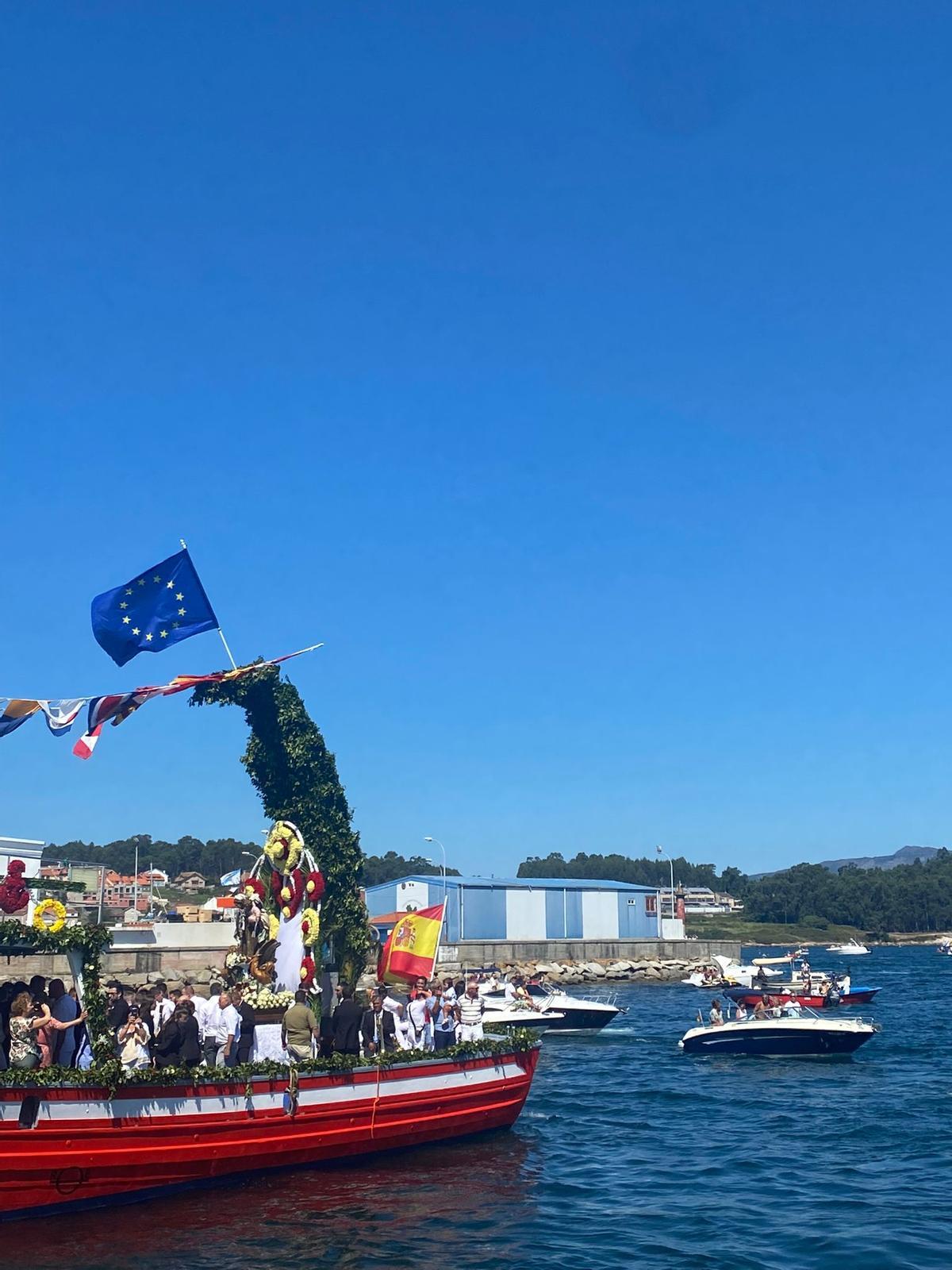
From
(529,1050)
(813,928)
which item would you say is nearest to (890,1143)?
(529,1050)

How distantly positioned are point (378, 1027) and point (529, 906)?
7262cm

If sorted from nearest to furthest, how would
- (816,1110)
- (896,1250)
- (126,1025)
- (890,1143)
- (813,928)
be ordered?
1. (896,1250)
2. (126,1025)
3. (890,1143)
4. (816,1110)
5. (813,928)

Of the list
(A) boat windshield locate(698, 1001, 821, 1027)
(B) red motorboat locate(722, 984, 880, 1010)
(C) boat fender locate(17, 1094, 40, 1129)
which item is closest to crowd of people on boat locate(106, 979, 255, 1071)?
(C) boat fender locate(17, 1094, 40, 1129)

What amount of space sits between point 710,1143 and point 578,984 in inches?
2169

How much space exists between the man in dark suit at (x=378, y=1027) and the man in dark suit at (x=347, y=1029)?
1.95ft

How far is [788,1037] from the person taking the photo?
4003 cm

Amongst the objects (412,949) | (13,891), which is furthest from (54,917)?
(412,949)

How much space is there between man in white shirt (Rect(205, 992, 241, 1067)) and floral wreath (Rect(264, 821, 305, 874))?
15.7ft

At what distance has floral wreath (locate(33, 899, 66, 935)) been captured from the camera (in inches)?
766

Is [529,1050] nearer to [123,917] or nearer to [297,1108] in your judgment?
[297,1108]

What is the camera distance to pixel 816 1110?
100 feet

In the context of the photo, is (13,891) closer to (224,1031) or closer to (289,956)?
(224,1031)

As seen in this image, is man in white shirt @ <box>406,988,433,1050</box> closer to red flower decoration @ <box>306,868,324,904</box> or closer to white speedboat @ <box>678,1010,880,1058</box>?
red flower decoration @ <box>306,868,324,904</box>

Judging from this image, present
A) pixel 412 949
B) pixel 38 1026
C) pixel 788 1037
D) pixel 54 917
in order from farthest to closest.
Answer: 1. pixel 788 1037
2. pixel 412 949
3. pixel 54 917
4. pixel 38 1026
